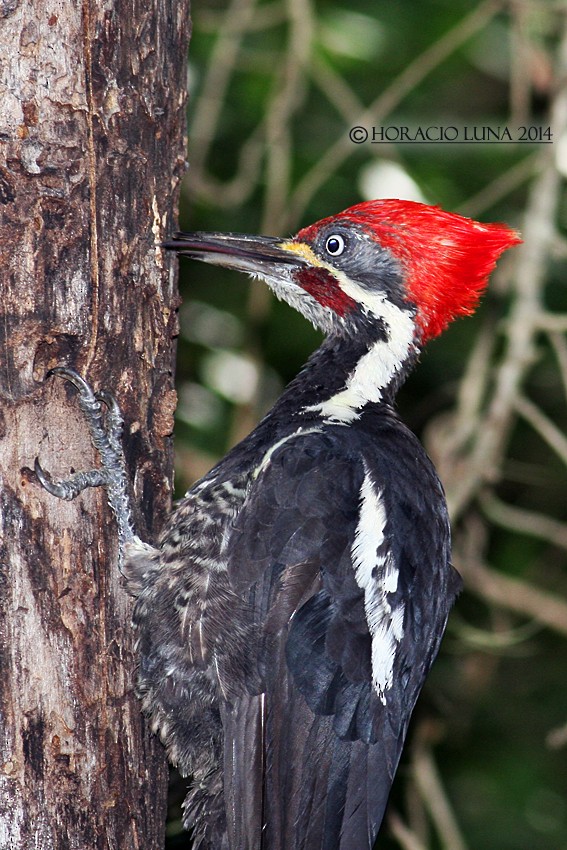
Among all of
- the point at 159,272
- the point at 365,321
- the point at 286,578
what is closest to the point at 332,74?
the point at 365,321

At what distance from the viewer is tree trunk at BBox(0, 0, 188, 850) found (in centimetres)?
224

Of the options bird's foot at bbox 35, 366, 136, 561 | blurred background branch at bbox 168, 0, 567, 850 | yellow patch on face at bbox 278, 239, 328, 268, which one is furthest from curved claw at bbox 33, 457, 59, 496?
blurred background branch at bbox 168, 0, 567, 850

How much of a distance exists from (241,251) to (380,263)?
0.40 meters

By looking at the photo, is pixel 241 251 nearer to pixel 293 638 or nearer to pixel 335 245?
pixel 335 245

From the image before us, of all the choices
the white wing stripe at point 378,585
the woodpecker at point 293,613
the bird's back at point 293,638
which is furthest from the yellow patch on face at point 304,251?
the white wing stripe at point 378,585

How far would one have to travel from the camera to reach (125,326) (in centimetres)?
244

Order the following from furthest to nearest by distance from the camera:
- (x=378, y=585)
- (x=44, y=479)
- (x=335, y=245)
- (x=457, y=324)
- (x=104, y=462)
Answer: (x=457, y=324)
(x=335, y=245)
(x=378, y=585)
(x=104, y=462)
(x=44, y=479)

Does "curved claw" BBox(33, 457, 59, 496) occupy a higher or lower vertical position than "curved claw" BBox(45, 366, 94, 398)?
lower

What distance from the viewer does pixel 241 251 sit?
299 centimetres

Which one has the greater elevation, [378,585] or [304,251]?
[304,251]

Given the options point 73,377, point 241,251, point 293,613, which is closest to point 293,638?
point 293,613

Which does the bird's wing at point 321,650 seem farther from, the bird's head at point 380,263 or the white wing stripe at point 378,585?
the bird's head at point 380,263

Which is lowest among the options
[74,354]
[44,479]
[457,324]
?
[44,479]

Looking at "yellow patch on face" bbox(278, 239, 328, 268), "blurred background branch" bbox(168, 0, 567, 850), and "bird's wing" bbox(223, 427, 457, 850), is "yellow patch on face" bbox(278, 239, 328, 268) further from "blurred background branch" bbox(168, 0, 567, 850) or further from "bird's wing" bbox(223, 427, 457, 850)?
→ "blurred background branch" bbox(168, 0, 567, 850)
